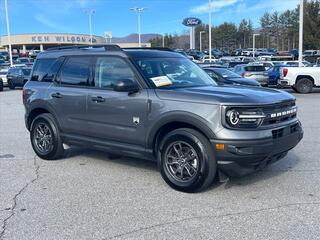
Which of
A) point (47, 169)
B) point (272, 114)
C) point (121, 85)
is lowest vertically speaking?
point (47, 169)

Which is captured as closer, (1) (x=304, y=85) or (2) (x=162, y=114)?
(2) (x=162, y=114)

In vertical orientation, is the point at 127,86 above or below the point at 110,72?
below

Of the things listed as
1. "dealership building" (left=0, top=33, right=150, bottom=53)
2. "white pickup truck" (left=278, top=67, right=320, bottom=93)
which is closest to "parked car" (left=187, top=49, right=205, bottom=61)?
"white pickup truck" (left=278, top=67, right=320, bottom=93)

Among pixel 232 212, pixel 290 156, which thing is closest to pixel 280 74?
pixel 290 156

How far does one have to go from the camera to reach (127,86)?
226 inches

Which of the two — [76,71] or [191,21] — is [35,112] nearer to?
[76,71]

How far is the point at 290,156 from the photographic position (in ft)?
23.5

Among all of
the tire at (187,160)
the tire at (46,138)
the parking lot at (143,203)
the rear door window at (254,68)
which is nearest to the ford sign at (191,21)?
the rear door window at (254,68)

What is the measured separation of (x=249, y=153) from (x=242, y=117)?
424mm

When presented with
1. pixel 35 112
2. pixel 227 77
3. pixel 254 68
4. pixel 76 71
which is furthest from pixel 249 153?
pixel 254 68

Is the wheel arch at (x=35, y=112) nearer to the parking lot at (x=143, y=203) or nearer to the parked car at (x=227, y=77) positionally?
the parking lot at (x=143, y=203)

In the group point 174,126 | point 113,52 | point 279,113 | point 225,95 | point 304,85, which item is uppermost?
point 113,52

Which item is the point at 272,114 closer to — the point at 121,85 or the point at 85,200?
the point at 121,85

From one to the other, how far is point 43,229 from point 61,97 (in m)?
3.00
